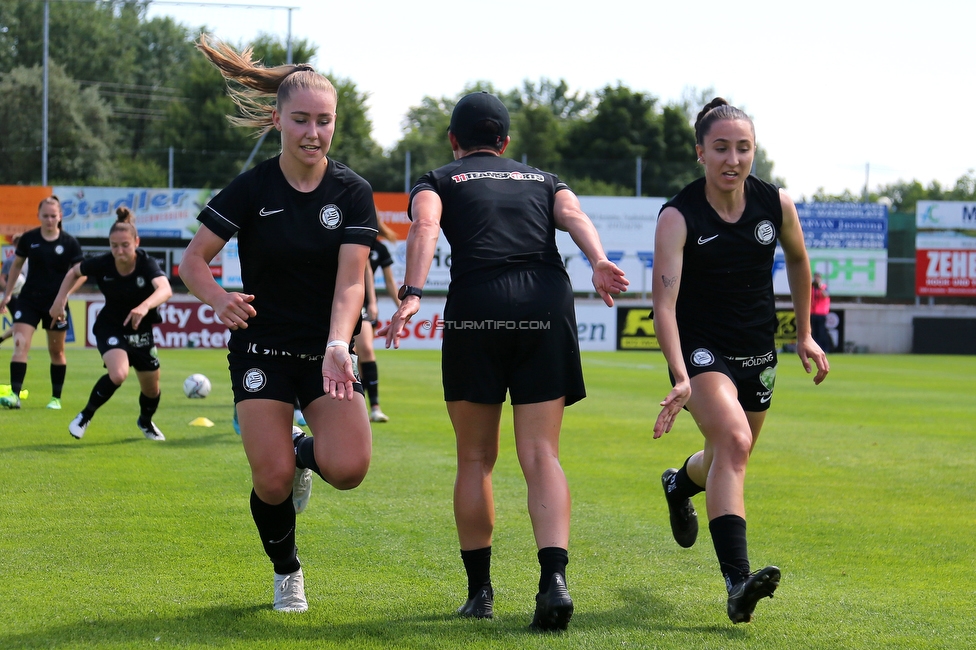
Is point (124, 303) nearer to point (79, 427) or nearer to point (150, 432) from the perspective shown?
point (79, 427)

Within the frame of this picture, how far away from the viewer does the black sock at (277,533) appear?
14.7ft

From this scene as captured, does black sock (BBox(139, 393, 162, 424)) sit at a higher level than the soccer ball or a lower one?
higher

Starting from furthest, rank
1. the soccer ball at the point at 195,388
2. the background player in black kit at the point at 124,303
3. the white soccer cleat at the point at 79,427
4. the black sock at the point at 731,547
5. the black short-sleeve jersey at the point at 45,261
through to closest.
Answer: the soccer ball at the point at 195,388 < the black short-sleeve jersey at the point at 45,261 < the white soccer cleat at the point at 79,427 < the background player in black kit at the point at 124,303 < the black sock at the point at 731,547

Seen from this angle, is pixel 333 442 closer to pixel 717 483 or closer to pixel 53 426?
pixel 717 483

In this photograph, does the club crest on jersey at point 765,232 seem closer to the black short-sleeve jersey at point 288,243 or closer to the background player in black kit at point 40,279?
the black short-sleeve jersey at point 288,243

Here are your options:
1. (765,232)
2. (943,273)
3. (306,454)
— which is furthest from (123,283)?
(943,273)

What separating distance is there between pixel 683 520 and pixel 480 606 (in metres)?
1.55

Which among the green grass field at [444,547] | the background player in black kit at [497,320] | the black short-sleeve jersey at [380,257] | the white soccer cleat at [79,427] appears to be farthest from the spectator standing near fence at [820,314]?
the background player in black kit at [497,320]

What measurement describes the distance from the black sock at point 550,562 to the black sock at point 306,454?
1.02 metres

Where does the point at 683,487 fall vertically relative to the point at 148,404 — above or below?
above

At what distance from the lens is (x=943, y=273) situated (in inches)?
1442

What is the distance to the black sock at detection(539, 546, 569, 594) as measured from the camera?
13.6 ft

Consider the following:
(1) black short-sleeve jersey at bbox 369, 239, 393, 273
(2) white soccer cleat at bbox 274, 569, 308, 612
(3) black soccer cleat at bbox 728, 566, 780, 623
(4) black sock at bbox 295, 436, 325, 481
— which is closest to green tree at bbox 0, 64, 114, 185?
(1) black short-sleeve jersey at bbox 369, 239, 393, 273

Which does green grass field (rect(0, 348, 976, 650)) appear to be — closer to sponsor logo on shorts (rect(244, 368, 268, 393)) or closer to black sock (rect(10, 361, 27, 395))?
sponsor logo on shorts (rect(244, 368, 268, 393))
